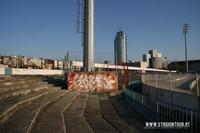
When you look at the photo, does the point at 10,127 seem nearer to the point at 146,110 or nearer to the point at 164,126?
the point at 164,126

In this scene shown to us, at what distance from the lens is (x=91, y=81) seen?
2842 cm

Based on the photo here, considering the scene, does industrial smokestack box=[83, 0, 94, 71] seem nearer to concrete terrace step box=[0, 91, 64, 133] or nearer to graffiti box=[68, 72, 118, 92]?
graffiti box=[68, 72, 118, 92]

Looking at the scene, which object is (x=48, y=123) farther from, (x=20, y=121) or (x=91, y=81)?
(x=91, y=81)

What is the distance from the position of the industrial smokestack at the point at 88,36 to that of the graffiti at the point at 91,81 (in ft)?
7.10

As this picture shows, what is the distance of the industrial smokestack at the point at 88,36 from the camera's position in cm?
3000

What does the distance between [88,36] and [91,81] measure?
19.0 feet

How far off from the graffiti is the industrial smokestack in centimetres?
216

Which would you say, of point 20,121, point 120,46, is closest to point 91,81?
point 20,121

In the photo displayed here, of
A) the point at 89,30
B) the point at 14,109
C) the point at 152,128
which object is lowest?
the point at 152,128

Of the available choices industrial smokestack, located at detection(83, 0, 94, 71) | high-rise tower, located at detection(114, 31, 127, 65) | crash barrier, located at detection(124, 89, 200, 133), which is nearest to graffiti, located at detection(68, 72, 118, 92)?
industrial smokestack, located at detection(83, 0, 94, 71)

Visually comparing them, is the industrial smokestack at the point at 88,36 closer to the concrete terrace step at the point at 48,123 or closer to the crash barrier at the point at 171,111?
the crash barrier at the point at 171,111

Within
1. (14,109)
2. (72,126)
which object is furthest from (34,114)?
(72,126)

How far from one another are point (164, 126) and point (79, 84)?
1894 cm

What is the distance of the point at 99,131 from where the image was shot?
9336 mm
